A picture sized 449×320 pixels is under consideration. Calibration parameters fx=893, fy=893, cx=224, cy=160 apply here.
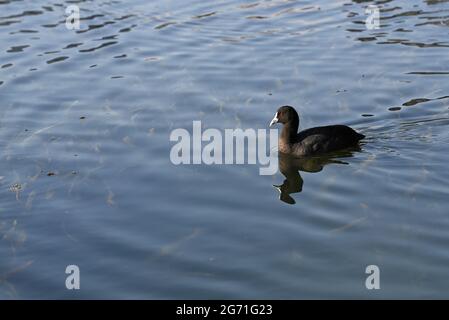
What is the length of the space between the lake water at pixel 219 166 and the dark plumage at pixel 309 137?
210 millimetres

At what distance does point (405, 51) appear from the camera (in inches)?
692

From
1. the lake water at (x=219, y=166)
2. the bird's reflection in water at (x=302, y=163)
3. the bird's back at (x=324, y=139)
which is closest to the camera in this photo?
the lake water at (x=219, y=166)

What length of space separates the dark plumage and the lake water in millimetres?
210

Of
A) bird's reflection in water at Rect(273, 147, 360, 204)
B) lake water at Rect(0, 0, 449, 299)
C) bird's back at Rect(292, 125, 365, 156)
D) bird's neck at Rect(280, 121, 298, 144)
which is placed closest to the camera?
lake water at Rect(0, 0, 449, 299)

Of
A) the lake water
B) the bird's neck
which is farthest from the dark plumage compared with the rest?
the lake water

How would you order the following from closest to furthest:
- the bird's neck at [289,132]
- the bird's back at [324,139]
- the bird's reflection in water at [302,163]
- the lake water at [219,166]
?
1. the lake water at [219,166]
2. the bird's reflection in water at [302,163]
3. the bird's back at [324,139]
4. the bird's neck at [289,132]

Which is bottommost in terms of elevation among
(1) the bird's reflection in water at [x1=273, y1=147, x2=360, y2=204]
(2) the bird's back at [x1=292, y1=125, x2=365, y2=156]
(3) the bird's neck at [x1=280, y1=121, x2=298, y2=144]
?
(1) the bird's reflection in water at [x1=273, y1=147, x2=360, y2=204]

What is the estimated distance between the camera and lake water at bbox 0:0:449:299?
9.83 m

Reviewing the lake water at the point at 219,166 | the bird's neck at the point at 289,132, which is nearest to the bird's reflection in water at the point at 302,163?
the lake water at the point at 219,166

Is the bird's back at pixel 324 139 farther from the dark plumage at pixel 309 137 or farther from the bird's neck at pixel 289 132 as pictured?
the bird's neck at pixel 289 132

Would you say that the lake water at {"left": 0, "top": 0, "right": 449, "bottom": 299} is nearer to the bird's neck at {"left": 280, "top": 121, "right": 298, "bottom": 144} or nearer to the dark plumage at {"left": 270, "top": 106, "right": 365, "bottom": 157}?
the dark plumage at {"left": 270, "top": 106, "right": 365, "bottom": 157}

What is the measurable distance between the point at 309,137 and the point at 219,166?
4.74 feet

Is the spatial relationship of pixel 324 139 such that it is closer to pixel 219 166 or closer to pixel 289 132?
pixel 289 132

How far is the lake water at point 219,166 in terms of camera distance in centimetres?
983
